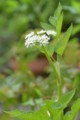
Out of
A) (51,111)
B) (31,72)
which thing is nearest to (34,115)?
(51,111)

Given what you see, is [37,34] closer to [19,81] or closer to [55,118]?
[55,118]

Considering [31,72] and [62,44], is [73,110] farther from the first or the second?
[31,72]

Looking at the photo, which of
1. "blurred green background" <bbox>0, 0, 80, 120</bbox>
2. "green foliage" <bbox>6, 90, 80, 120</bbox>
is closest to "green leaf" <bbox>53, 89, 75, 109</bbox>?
"green foliage" <bbox>6, 90, 80, 120</bbox>

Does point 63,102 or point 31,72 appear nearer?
point 63,102

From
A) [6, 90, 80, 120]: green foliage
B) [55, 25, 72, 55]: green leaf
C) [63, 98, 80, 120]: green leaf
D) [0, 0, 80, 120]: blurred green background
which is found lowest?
[63, 98, 80, 120]: green leaf

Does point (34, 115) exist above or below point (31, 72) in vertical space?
below

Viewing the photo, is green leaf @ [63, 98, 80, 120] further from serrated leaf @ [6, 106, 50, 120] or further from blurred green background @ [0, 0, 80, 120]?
blurred green background @ [0, 0, 80, 120]

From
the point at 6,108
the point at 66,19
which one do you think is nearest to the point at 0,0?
the point at 66,19

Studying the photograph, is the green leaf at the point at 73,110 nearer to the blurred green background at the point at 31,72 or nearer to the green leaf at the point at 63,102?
the green leaf at the point at 63,102

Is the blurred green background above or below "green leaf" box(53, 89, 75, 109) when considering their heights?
above

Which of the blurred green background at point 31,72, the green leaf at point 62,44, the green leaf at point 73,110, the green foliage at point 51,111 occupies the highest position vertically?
the blurred green background at point 31,72

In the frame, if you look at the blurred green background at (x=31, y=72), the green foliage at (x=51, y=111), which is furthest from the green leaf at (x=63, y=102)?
the blurred green background at (x=31, y=72)

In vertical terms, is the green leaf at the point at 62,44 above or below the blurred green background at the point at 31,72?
below
